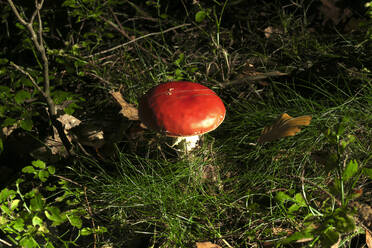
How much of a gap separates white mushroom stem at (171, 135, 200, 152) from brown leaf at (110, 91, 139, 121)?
0.38 metres

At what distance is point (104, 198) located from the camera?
1.90 meters

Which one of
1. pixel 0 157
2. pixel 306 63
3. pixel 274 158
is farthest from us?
pixel 306 63

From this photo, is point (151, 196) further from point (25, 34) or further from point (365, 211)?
point (25, 34)

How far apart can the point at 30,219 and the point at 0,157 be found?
0.93 meters

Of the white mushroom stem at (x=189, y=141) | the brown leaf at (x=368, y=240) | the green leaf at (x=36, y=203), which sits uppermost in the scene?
the green leaf at (x=36, y=203)

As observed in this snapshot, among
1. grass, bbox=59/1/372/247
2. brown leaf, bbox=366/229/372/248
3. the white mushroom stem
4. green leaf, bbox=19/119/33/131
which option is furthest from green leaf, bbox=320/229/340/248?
green leaf, bbox=19/119/33/131

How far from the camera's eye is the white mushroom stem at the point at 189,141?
2051mm

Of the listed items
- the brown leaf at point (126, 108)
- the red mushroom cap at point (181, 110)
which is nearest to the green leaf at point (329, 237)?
the red mushroom cap at point (181, 110)

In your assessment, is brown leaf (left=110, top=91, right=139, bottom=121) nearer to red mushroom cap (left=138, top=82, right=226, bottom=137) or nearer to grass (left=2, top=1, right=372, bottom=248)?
grass (left=2, top=1, right=372, bottom=248)

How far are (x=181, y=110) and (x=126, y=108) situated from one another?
762 mm

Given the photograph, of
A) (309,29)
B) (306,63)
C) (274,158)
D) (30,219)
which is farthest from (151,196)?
(309,29)

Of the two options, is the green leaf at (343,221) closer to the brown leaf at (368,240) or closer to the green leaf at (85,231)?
the brown leaf at (368,240)

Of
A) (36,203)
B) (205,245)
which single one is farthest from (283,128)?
(36,203)

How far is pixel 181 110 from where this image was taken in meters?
1.68
